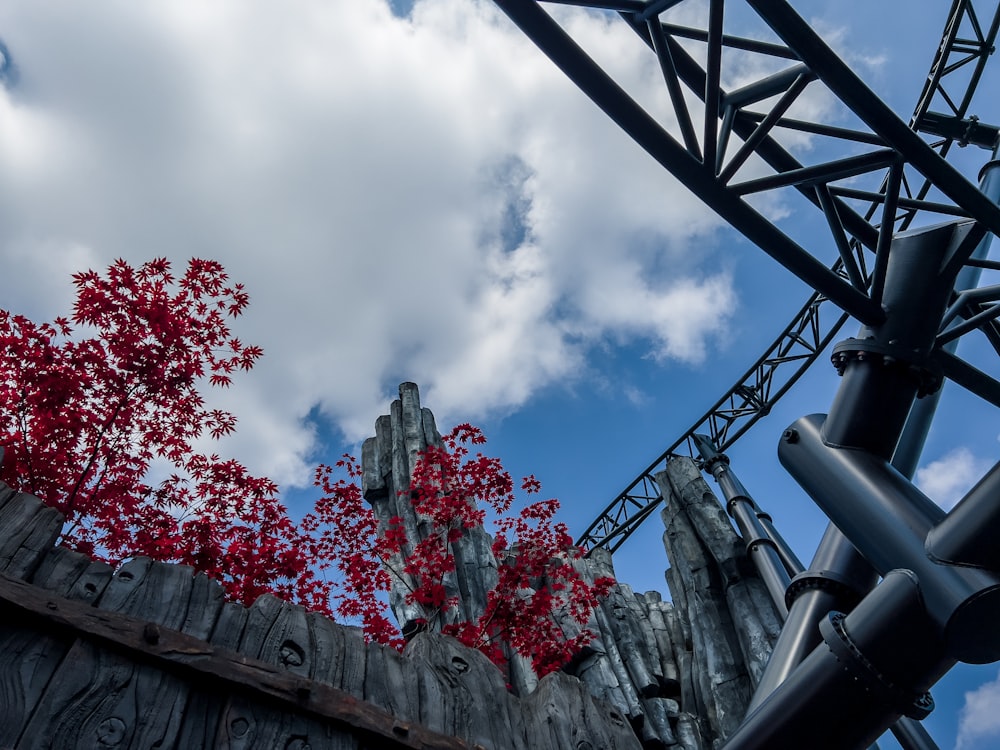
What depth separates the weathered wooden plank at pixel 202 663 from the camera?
8.54 feet

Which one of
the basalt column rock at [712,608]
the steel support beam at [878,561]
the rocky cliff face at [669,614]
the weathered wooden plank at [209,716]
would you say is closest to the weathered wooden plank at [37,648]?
the weathered wooden plank at [209,716]

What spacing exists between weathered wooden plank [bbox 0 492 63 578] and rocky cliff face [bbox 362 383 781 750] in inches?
447

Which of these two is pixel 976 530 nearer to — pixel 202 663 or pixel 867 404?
pixel 867 404

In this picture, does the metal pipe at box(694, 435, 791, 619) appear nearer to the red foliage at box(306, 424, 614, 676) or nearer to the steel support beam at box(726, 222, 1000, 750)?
Answer: the red foliage at box(306, 424, 614, 676)

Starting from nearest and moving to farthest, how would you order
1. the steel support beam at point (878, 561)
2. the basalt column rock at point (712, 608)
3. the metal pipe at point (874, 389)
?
the steel support beam at point (878, 561) < the metal pipe at point (874, 389) < the basalt column rock at point (712, 608)

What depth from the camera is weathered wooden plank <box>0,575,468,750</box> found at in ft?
8.54

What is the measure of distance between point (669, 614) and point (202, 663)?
18375 mm

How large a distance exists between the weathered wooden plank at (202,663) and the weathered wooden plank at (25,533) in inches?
4.0

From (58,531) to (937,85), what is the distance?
13.5 m

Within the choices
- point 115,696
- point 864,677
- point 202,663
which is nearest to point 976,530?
point 864,677

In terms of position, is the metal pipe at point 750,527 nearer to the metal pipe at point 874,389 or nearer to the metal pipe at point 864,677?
the metal pipe at point 874,389

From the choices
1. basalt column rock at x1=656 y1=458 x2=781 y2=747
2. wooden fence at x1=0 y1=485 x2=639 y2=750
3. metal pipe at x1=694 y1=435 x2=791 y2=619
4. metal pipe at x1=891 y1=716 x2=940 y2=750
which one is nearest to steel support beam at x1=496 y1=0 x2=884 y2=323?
wooden fence at x1=0 y1=485 x2=639 y2=750

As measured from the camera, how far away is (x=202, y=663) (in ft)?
8.93

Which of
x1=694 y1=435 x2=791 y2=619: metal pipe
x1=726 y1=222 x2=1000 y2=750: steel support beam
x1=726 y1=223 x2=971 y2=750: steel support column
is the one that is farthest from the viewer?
x1=694 y1=435 x2=791 y2=619: metal pipe
